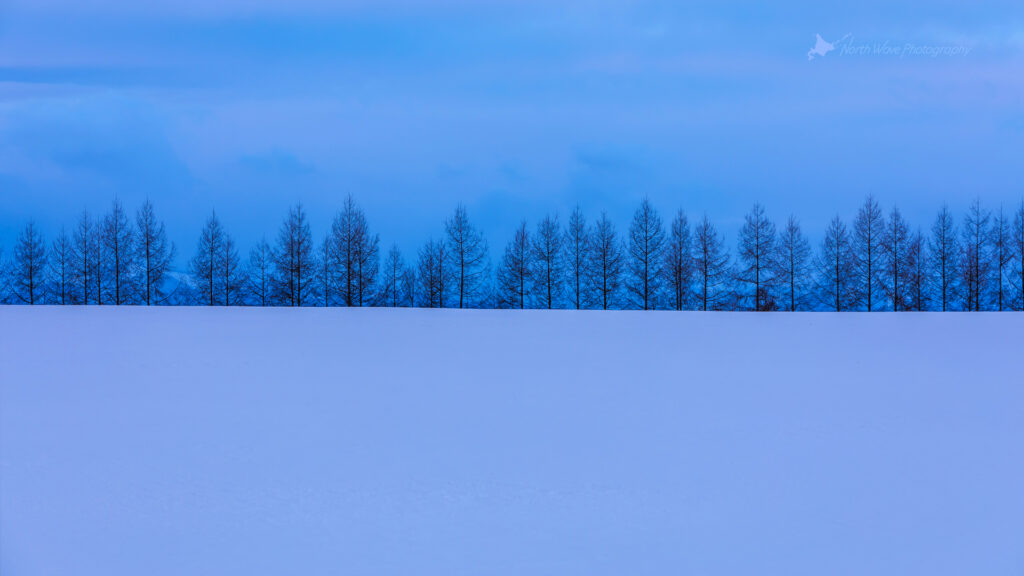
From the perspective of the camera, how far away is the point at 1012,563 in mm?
2676

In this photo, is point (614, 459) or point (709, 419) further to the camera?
point (709, 419)

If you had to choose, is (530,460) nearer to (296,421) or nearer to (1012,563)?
→ (296,421)

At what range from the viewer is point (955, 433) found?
4.58 meters

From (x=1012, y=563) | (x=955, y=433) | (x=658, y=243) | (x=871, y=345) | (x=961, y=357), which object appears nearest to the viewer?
(x=1012, y=563)

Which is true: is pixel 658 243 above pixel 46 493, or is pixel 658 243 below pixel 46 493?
above

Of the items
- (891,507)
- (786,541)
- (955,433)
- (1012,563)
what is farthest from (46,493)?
(955,433)

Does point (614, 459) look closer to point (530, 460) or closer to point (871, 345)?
point (530, 460)

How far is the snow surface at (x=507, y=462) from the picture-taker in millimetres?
2719

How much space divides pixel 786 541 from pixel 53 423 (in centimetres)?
413

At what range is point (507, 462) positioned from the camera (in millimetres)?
3799

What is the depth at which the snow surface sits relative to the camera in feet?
8.92

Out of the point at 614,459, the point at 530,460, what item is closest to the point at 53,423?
Result: the point at 530,460

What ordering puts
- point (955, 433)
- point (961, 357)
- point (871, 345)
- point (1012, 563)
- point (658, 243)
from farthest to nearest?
point (658, 243) → point (871, 345) → point (961, 357) → point (955, 433) → point (1012, 563)

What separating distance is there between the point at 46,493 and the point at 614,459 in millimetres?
2498
